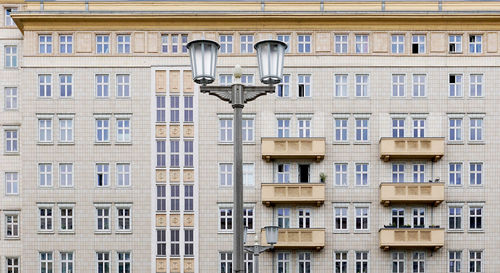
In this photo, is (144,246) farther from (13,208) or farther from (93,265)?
(13,208)

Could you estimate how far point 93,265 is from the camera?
48156 millimetres

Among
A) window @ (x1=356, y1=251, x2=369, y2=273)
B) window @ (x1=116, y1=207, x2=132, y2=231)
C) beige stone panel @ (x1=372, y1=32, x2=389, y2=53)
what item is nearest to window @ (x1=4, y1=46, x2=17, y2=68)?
window @ (x1=116, y1=207, x2=132, y2=231)

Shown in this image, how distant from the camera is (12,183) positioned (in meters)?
49.8

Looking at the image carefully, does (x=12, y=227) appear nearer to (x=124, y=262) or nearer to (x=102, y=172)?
(x=102, y=172)

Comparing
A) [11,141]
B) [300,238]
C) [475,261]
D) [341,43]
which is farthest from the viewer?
[11,141]

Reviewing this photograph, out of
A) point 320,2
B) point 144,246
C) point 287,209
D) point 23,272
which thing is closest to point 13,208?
point 23,272

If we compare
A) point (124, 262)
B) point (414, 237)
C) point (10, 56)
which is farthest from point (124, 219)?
point (414, 237)

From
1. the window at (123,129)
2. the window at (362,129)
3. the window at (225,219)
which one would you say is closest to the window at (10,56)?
the window at (123,129)

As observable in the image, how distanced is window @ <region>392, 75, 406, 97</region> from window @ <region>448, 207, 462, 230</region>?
7.20 meters

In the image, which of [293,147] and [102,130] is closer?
[293,147]

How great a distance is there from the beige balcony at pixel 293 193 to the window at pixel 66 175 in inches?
436

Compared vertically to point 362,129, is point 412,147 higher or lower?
lower

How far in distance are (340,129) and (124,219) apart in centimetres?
1339

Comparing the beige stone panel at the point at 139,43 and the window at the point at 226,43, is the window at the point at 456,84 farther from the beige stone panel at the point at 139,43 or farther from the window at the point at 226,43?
the beige stone panel at the point at 139,43
